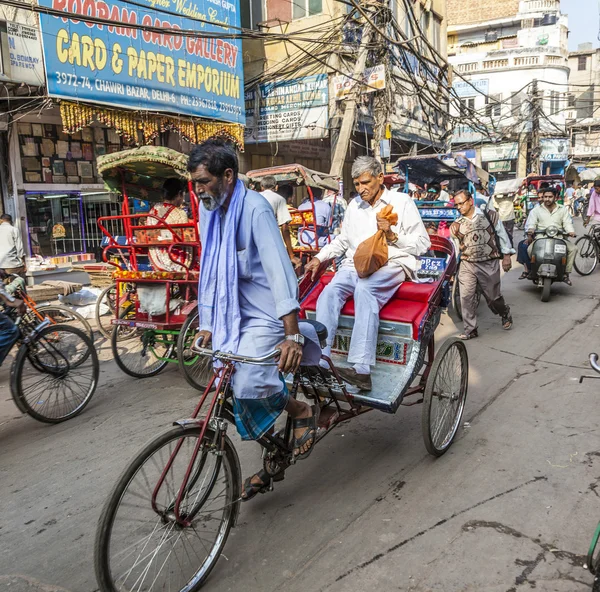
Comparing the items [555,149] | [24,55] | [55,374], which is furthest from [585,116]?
[55,374]

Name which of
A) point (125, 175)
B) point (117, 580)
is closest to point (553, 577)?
point (117, 580)

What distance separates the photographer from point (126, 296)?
6023 mm

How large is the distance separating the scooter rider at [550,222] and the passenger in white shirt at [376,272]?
5537mm

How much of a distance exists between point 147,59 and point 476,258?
7200 millimetres

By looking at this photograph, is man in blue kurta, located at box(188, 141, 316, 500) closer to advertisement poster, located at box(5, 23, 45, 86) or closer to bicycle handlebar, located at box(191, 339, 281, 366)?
bicycle handlebar, located at box(191, 339, 281, 366)

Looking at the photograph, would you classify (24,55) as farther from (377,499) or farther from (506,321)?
(377,499)

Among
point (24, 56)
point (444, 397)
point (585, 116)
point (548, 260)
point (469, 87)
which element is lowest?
point (444, 397)

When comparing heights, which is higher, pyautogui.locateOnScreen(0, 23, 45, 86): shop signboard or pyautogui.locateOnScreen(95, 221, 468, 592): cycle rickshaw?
pyautogui.locateOnScreen(0, 23, 45, 86): shop signboard

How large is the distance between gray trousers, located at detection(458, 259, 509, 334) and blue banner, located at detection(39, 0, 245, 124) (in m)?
5.06

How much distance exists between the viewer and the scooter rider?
28.3 feet

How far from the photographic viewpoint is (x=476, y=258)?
6844mm

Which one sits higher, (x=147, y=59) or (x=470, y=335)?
(x=147, y=59)

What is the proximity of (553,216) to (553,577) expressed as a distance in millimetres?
7467

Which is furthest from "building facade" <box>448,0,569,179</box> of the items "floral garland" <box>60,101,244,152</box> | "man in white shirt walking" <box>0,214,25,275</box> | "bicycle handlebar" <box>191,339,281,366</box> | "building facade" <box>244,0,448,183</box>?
"bicycle handlebar" <box>191,339,281,366</box>
